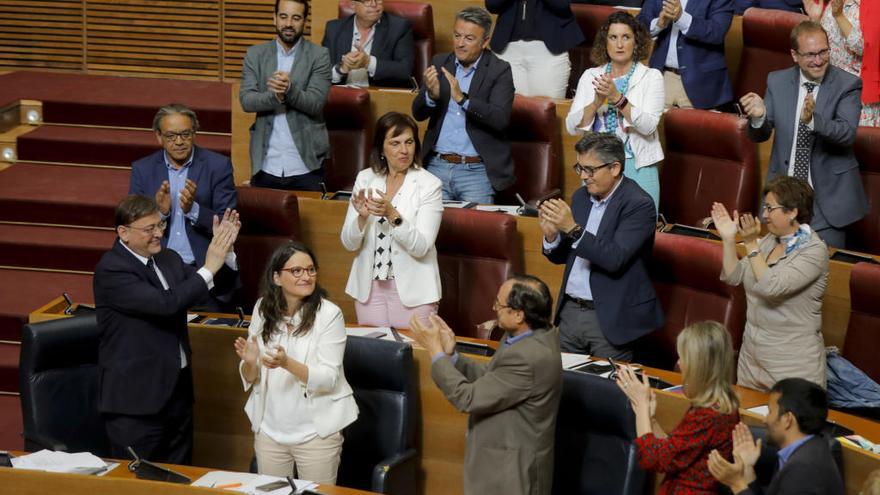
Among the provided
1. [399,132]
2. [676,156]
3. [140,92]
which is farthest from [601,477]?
[140,92]

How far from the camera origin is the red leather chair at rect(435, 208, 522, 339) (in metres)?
4.40

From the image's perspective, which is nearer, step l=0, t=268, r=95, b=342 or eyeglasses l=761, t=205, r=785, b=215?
eyeglasses l=761, t=205, r=785, b=215

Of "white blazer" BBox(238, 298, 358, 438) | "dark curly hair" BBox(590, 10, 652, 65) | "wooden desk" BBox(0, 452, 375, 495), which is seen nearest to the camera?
"wooden desk" BBox(0, 452, 375, 495)

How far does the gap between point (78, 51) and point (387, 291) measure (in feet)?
13.4

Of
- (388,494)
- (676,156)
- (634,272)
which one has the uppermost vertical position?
(676,156)

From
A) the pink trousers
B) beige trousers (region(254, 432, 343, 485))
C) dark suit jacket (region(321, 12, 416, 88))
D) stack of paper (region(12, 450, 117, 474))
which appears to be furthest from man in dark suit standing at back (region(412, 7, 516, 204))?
stack of paper (region(12, 450, 117, 474))

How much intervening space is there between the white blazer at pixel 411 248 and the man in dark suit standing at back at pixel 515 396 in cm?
84

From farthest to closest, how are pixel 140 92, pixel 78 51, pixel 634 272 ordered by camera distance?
pixel 78 51 → pixel 140 92 → pixel 634 272

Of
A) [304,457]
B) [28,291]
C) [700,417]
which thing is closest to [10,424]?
[28,291]

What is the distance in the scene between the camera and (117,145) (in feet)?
20.0

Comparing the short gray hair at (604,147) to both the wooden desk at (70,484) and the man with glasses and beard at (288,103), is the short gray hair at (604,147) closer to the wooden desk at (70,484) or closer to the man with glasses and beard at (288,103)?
the wooden desk at (70,484)

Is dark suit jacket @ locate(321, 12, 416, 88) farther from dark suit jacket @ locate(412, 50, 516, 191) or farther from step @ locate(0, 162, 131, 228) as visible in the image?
step @ locate(0, 162, 131, 228)

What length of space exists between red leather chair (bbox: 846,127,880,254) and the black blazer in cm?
250

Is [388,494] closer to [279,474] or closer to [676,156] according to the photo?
[279,474]
